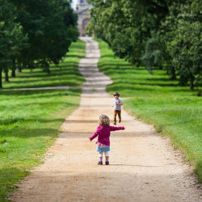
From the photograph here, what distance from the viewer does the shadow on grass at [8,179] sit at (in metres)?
8.07

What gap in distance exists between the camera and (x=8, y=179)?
30.1 ft

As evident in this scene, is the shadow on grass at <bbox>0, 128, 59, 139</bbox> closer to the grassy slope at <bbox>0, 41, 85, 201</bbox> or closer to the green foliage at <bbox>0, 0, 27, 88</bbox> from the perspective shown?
the grassy slope at <bbox>0, 41, 85, 201</bbox>

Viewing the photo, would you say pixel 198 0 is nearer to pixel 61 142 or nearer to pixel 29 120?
pixel 29 120

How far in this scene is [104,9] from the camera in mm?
41938

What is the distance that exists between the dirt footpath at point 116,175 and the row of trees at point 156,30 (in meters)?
20.0

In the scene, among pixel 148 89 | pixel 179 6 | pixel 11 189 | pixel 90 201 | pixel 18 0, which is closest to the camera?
pixel 90 201

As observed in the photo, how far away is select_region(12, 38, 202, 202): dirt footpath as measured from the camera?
312 inches

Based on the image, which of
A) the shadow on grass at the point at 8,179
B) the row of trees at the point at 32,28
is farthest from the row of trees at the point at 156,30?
the shadow on grass at the point at 8,179

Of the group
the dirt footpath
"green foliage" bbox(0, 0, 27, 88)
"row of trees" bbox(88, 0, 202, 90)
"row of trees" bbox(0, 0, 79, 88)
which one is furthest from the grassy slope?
"row of trees" bbox(0, 0, 79, 88)

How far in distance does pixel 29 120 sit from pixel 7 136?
5.42 meters

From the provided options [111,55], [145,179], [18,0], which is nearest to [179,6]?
[18,0]

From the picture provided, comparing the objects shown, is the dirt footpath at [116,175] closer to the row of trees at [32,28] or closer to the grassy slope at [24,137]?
the grassy slope at [24,137]

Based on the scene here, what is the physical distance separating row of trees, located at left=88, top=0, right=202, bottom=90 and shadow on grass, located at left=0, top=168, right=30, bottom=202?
82.8ft

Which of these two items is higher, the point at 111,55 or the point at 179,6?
the point at 179,6
